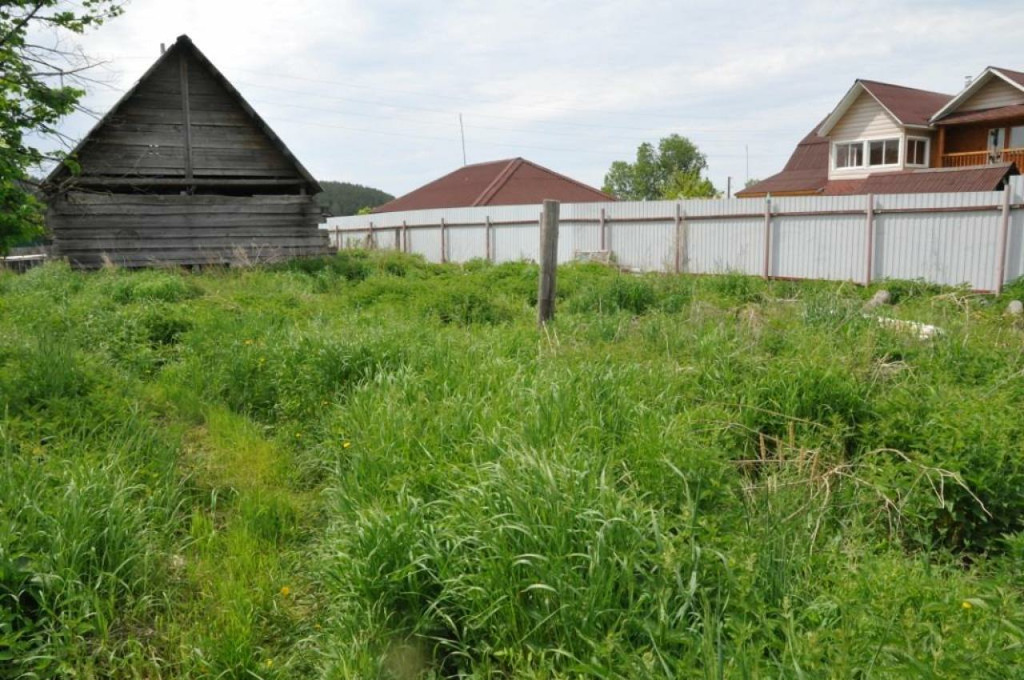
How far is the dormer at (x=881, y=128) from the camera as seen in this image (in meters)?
30.8

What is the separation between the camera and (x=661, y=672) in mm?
2500

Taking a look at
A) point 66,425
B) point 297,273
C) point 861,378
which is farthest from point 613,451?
point 297,273

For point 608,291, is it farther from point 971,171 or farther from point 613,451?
point 971,171

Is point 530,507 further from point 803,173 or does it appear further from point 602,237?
point 803,173

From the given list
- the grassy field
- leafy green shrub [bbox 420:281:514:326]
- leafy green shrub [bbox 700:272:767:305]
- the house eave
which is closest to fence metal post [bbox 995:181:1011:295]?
leafy green shrub [bbox 700:272:767:305]

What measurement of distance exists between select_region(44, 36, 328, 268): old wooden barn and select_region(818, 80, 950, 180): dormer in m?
24.0

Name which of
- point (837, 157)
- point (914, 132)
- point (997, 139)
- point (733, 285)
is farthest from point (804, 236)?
point (837, 157)

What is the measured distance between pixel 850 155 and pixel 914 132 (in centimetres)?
282

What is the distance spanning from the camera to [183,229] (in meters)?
16.3

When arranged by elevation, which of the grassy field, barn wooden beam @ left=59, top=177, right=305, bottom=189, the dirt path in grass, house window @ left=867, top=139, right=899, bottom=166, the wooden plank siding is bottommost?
the dirt path in grass

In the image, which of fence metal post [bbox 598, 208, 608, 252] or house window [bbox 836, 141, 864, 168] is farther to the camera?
house window [bbox 836, 141, 864, 168]

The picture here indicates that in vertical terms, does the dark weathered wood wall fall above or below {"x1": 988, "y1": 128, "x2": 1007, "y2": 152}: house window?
below

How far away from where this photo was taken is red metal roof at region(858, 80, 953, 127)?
100ft

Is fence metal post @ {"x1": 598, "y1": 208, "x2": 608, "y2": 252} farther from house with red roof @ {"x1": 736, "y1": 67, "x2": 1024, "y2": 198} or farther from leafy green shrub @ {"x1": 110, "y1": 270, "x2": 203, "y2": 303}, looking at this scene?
leafy green shrub @ {"x1": 110, "y1": 270, "x2": 203, "y2": 303}
